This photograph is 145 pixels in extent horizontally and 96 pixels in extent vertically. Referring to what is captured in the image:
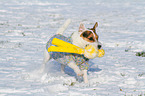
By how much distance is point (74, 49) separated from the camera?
5199 millimetres

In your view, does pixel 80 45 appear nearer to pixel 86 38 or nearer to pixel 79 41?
pixel 79 41

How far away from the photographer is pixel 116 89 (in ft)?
16.8

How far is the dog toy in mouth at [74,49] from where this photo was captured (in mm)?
5102

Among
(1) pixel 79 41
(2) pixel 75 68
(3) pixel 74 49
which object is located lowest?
(2) pixel 75 68

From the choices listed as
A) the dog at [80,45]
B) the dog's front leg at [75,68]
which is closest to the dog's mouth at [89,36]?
the dog at [80,45]

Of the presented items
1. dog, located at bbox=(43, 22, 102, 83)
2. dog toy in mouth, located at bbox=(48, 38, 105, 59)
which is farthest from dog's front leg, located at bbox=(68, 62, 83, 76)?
dog toy in mouth, located at bbox=(48, 38, 105, 59)

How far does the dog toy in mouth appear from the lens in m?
5.10

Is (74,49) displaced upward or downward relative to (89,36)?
downward

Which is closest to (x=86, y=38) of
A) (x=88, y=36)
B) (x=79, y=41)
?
(x=88, y=36)

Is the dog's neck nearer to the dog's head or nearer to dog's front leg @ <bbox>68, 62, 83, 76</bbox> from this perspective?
the dog's head

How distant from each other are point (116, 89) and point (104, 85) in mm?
319

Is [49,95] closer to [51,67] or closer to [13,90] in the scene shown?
[13,90]

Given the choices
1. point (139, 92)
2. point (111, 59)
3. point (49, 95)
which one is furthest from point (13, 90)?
point (111, 59)

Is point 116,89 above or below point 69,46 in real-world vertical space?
below
